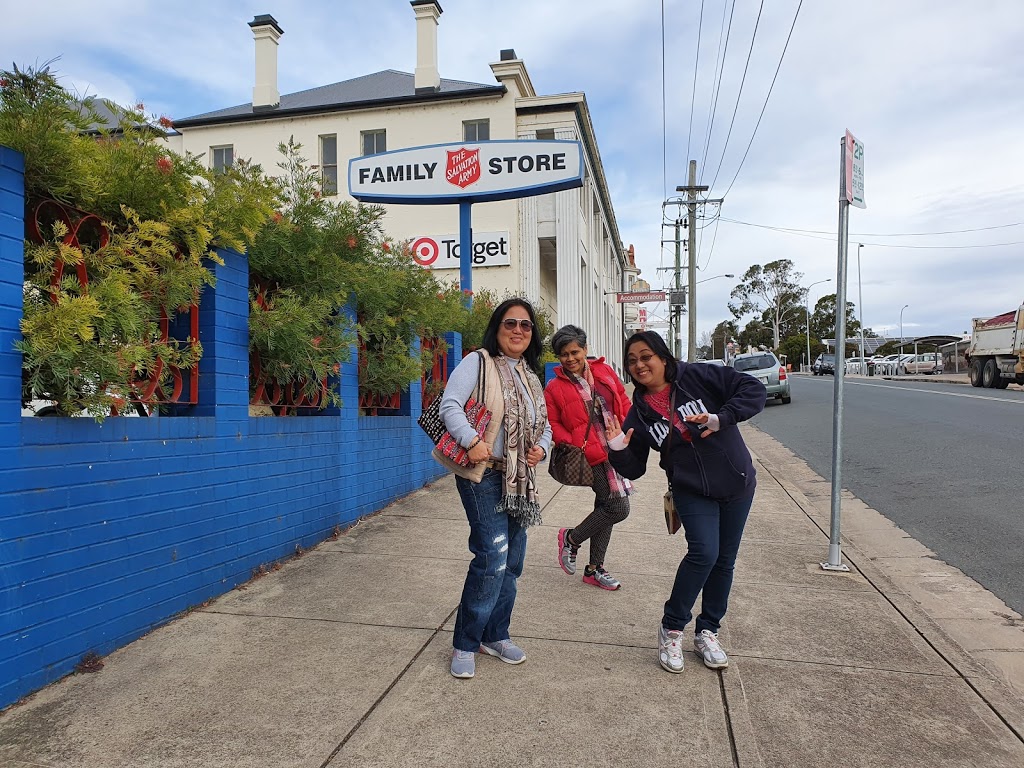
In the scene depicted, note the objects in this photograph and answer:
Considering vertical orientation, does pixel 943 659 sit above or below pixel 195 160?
below

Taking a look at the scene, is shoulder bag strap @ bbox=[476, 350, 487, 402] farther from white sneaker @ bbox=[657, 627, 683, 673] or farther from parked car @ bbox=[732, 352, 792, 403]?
parked car @ bbox=[732, 352, 792, 403]

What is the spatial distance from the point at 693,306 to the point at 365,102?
1855 cm

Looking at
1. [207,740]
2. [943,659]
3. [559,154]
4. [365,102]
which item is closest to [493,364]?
[207,740]

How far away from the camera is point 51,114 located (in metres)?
3.15

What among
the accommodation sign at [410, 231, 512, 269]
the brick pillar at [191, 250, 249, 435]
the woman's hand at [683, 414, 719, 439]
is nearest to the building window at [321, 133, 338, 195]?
the accommodation sign at [410, 231, 512, 269]

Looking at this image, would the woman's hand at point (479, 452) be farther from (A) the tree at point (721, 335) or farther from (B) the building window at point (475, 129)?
(A) the tree at point (721, 335)

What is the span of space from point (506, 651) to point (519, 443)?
1.02 metres

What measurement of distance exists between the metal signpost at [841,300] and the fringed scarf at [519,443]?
2634 millimetres

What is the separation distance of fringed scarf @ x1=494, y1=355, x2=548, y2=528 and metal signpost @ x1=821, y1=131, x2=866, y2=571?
2.63 metres

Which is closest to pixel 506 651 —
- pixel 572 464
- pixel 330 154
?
pixel 572 464

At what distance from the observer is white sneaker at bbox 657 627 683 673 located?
11.2ft

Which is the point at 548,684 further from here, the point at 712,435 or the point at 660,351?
the point at 660,351

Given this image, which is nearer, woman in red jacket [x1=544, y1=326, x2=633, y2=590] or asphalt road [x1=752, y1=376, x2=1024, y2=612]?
woman in red jacket [x1=544, y1=326, x2=633, y2=590]

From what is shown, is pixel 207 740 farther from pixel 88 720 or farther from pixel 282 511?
pixel 282 511
